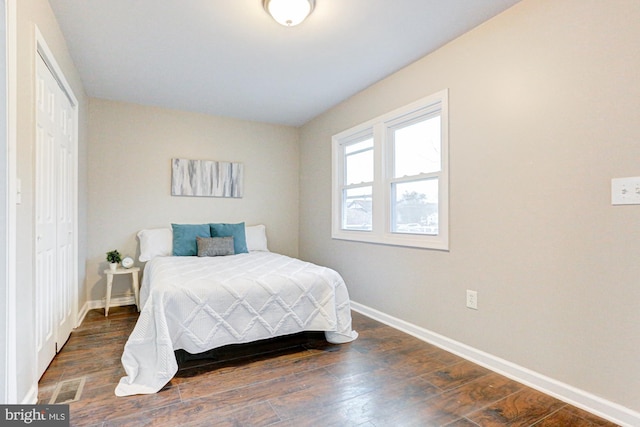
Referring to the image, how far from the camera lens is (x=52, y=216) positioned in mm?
2291

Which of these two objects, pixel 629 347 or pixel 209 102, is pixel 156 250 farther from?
pixel 629 347

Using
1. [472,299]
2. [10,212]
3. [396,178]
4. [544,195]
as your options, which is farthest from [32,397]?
[544,195]

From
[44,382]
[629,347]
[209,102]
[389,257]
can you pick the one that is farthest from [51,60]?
[629,347]

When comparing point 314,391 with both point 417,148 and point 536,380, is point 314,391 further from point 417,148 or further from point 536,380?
point 417,148

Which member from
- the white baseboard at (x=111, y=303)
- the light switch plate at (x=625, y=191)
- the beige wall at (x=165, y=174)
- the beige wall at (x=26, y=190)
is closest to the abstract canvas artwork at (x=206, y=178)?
the beige wall at (x=165, y=174)

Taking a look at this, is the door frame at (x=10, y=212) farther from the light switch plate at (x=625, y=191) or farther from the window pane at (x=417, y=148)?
the light switch plate at (x=625, y=191)

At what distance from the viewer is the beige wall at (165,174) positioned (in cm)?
367

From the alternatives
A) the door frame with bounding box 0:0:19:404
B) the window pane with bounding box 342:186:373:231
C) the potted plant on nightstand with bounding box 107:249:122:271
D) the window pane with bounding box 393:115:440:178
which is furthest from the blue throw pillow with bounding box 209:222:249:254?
the door frame with bounding box 0:0:19:404

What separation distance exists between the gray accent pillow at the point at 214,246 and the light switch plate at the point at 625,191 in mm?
3252

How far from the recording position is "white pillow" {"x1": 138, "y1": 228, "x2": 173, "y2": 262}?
3607 millimetres

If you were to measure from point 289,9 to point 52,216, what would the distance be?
2.16 metres

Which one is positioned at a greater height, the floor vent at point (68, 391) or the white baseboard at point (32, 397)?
the white baseboard at point (32, 397)

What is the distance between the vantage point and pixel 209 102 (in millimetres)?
3766

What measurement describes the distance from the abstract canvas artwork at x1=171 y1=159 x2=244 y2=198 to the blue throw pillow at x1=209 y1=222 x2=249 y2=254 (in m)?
0.58
